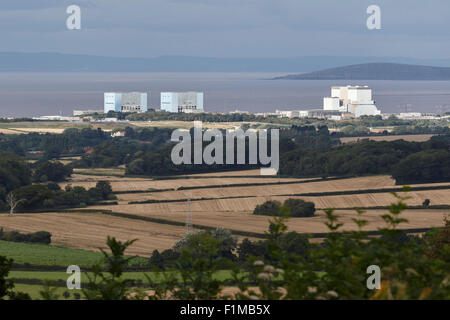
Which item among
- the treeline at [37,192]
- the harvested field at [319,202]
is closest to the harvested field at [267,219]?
the harvested field at [319,202]

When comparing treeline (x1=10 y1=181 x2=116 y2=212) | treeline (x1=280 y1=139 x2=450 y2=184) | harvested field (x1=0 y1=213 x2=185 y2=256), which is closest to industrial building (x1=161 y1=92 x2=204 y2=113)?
treeline (x1=280 y1=139 x2=450 y2=184)

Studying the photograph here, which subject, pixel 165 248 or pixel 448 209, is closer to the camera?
pixel 165 248

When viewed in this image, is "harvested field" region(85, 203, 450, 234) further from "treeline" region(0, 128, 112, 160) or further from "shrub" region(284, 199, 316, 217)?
"treeline" region(0, 128, 112, 160)

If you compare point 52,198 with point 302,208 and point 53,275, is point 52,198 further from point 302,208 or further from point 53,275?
point 53,275

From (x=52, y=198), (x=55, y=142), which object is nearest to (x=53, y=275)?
(x=52, y=198)

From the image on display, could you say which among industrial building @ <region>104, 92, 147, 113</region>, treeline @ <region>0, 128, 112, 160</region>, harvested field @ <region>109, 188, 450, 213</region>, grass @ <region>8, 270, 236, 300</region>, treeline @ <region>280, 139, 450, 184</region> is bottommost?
grass @ <region>8, 270, 236, 300</region>

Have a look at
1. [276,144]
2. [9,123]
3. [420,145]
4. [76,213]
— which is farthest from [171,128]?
[76,213]
